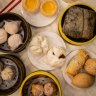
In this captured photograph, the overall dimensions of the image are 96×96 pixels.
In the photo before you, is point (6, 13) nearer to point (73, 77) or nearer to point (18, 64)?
point (18, 64)

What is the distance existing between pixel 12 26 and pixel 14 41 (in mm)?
57

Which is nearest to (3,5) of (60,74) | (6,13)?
(6,13)

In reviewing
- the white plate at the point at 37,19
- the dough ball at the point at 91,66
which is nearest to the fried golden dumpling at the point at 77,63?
the dough ball at the point at 91,66

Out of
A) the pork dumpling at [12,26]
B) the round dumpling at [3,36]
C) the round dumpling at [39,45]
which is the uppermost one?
the pork dumpling at [12,26]

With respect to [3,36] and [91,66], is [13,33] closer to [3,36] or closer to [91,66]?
[3,36]

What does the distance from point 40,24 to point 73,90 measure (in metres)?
0.28

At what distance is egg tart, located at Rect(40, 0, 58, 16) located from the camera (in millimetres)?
1111

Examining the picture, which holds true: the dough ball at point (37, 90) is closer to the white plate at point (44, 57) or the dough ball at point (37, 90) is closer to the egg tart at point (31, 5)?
the white plate at point (44, 57)

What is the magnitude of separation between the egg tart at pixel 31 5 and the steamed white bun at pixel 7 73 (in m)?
0.24

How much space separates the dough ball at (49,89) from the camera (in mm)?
1048

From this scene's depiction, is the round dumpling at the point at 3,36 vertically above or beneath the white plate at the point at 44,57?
above

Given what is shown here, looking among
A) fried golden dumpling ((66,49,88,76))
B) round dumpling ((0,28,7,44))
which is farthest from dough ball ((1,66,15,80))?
fried golden dumpling ((66,49,88,76))

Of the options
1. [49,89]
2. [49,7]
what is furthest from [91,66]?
[49,7]

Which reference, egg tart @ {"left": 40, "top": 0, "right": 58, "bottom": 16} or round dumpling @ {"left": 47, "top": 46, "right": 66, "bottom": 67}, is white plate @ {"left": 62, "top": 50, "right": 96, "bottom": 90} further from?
egg tart @ {"left": 40, "top": 0, "right": 58, "bottom": 16}
